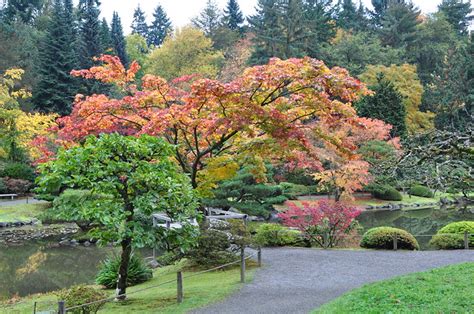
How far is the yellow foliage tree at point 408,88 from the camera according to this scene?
38312 mm

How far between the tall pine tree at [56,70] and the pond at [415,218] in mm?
23118

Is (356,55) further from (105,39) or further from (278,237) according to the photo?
(278,237)

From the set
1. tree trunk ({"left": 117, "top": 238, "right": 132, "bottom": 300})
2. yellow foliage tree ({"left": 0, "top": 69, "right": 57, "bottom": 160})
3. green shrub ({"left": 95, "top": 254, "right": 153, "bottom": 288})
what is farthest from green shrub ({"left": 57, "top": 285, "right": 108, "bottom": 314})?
yellow foliage tree ({"left": 0, "top": 69, "right": 57, "bottom": 160})

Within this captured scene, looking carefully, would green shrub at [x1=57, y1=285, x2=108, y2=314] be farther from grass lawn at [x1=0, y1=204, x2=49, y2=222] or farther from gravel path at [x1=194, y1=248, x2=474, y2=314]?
grass lawn at [x1=0, y1=204, x2=49, y2=222]

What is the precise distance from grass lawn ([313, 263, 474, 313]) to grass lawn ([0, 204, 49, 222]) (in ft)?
64.6

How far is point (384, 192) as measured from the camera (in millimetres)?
30922

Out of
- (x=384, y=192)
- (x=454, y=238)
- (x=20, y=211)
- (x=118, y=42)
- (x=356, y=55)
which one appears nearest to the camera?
(x=454, y=238)

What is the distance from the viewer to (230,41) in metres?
49.8

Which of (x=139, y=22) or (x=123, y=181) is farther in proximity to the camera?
(x=139, y=22)

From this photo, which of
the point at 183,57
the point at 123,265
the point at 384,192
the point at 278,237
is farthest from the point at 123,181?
the point at 183,57

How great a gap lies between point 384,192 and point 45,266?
2271cm

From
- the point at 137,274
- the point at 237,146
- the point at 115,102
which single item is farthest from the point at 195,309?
the point at 115,102

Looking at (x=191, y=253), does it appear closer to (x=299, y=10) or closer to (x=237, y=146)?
(x=237, y=146)

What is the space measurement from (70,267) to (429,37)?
151ft
